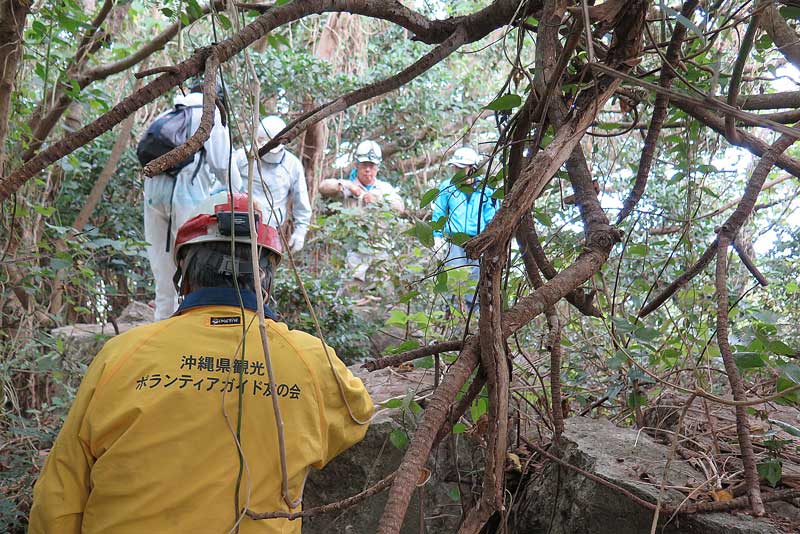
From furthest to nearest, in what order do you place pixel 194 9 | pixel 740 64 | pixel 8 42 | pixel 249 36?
pixel 194 9 < pixel 8 42 < pixel 740 64 < pixel 249 36

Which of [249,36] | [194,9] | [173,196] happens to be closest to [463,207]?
[173,196]

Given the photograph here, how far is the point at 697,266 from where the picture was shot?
2.05 m

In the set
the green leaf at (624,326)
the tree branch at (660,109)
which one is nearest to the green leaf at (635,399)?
the green leaf at (624,326)

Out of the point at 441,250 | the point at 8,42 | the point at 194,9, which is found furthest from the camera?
the point at 441,250

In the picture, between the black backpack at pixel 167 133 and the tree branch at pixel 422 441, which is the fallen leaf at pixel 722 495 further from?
the black backpack at pixel 167 133

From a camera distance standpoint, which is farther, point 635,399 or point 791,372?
point 635,399

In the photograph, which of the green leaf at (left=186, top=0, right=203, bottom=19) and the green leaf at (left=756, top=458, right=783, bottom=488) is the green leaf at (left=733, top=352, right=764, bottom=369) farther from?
the green leaf at (left=186, top=0, right=203, bottom=19)

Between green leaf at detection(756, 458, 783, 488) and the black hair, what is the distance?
1377mm

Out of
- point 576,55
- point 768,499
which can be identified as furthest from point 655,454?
point 576,55

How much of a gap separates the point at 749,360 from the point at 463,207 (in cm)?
360

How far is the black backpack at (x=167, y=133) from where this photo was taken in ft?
13.7

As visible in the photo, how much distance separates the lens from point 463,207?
523 centimetres

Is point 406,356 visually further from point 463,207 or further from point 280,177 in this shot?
point 280,177

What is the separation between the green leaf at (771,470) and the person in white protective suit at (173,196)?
11.1 ft
